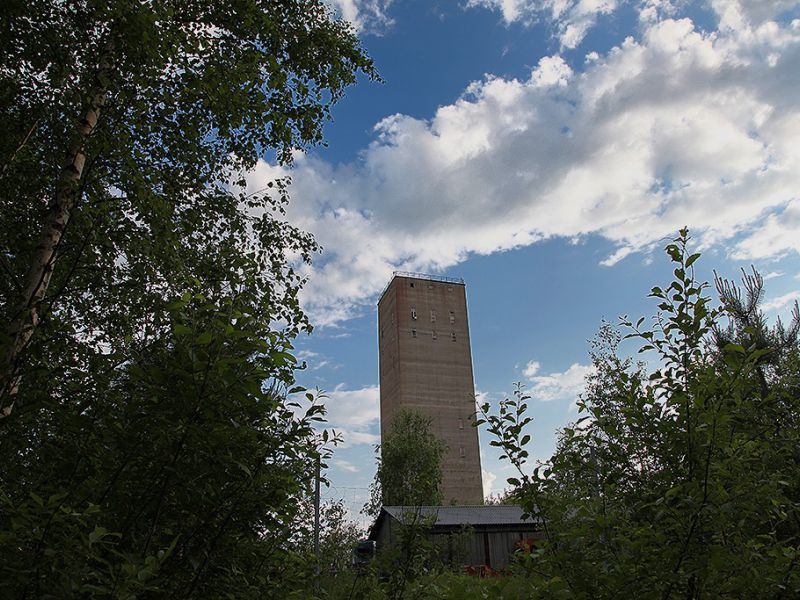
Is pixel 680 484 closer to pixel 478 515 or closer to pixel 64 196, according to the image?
pixel 64 196

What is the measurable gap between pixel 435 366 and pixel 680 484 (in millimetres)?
51287

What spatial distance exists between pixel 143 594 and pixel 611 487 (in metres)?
2.08

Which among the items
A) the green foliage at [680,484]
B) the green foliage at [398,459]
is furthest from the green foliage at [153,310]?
the green foliage at [398,459]

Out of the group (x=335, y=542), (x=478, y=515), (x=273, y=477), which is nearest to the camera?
(x=273, y=477)

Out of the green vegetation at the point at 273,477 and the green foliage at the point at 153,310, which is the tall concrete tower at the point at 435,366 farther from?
the green vegetation at the point at 273,477

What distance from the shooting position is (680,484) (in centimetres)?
204

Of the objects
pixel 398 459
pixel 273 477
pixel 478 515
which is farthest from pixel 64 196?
pixel 398 459

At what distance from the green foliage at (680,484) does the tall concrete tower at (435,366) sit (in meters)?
46.5

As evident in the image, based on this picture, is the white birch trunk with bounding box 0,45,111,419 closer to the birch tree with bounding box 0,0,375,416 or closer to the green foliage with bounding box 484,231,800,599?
the birch tree with bounding box 0,0,375,416

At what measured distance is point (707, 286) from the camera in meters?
2.20

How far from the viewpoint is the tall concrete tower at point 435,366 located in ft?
165

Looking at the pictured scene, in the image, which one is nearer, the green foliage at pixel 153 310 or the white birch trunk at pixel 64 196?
the green foliage at pixel 153 310

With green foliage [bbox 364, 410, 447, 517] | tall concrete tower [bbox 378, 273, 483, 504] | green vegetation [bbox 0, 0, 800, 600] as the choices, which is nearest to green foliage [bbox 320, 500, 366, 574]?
green vegetation [bbox 0, 0, 800, 600]

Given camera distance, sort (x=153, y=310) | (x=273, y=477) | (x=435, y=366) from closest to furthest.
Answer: (x=273, y=477) → (x=153, y=310) → (x=435, y=366)
